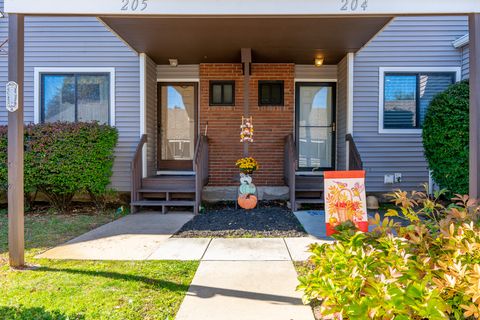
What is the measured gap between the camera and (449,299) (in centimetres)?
198

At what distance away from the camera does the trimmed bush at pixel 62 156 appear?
6137mm

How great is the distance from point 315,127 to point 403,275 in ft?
19.4

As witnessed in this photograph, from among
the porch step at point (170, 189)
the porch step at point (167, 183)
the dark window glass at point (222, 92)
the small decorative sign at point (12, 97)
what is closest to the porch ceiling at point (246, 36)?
the dark window glass at point (222, 92)

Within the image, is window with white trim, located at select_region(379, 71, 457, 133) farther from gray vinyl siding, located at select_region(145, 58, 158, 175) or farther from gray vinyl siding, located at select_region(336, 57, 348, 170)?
gray vinyl siding, located at select_region(145, 58, 158, 175)

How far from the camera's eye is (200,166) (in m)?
6.41

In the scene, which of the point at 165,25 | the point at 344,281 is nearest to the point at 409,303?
the point at 344,281

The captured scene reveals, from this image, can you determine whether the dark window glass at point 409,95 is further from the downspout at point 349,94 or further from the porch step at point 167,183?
the porch step at point 167,183

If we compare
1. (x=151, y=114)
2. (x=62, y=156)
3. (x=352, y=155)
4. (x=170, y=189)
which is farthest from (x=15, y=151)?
(x=352, y=155)

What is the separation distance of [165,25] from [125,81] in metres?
2.26

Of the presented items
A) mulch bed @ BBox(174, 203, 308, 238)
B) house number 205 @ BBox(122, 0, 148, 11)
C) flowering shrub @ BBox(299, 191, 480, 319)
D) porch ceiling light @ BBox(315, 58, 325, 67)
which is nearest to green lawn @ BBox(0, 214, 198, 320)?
flowering shrub @ BBox(299, 191, 480, 319)

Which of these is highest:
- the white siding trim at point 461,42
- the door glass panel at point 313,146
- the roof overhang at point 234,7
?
the white siding trim at point 461,42

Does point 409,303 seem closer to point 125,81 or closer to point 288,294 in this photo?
point 288,294

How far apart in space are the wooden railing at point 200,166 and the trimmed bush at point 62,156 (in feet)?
5.81

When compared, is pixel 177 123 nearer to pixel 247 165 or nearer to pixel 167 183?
pixel 167 183
